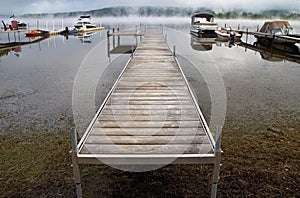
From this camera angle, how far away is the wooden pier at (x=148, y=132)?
2.89 meters

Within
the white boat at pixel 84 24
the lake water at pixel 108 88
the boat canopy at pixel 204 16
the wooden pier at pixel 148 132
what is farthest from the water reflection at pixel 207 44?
the white boat at pixel 84 24

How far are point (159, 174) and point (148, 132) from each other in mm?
901

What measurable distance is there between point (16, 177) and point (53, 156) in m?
0.72

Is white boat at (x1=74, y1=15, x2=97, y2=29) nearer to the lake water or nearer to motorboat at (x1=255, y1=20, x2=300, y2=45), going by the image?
the lake water

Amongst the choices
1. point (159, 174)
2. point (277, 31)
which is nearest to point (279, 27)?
Answer: point (277, 31)

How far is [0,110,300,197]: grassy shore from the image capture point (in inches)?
142

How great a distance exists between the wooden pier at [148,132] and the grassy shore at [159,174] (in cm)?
80

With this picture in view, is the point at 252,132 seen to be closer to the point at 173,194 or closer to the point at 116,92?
the point at 173,194

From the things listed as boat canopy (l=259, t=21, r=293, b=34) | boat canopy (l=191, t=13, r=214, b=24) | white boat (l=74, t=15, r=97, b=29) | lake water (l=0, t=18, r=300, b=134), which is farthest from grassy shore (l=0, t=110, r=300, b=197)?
white boat (l=74, t=15, r=97, b=29)

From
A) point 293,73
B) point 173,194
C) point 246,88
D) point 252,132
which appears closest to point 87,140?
point 173,194

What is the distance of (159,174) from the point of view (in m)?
4.02

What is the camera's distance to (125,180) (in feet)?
12.7

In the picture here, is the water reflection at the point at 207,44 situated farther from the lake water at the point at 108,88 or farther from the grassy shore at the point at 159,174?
the grassy shore at the point at 159,174

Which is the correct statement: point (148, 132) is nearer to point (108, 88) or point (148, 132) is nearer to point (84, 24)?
point (108, 88)
